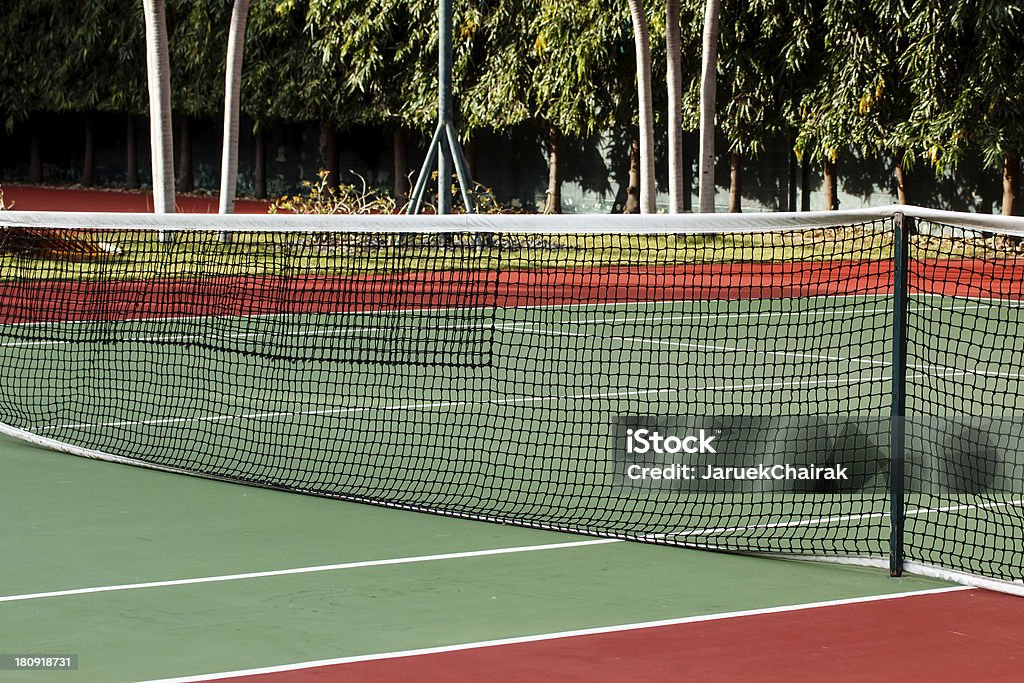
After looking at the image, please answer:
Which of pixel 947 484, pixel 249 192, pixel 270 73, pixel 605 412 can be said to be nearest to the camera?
pixel 947 484

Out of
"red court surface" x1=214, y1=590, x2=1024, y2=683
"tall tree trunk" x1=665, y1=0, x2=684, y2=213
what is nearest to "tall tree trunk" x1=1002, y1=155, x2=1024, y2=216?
"tall tree trunk" x1=665, y1=0, x2=684, y2=213

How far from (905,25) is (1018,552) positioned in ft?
54.9

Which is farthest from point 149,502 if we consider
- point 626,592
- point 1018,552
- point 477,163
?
point 477,163

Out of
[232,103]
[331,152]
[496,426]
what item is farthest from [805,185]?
[496,426]

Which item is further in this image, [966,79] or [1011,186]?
[1011,186]

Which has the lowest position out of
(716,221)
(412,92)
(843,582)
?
(843,582)

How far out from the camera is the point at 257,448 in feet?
28.7

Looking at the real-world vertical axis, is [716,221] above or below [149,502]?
above

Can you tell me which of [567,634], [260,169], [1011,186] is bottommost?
[567,634]

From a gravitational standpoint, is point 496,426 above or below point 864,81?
below

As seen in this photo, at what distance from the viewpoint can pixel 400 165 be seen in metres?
32.7

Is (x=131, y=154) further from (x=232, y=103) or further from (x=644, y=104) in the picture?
(x=644, y=104)

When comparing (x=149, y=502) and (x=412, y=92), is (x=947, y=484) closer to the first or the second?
(x=149, y=502)

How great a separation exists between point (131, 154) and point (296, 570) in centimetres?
3470
